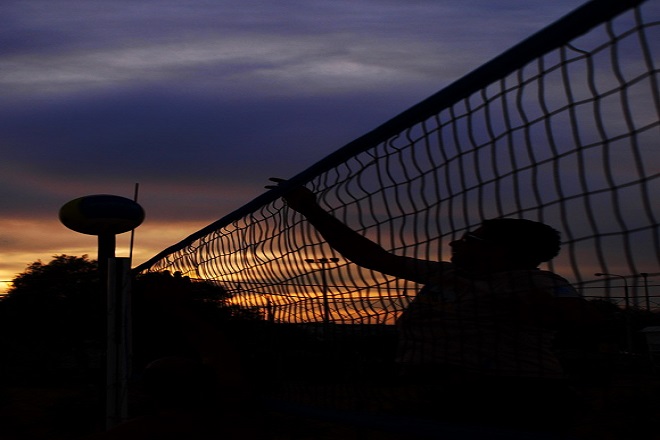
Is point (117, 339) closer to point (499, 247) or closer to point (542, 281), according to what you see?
point (499, 247)

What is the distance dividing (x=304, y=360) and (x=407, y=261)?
3.52 feet

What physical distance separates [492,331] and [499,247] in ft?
0.86

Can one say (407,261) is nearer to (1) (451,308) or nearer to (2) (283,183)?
(1) (451,308)

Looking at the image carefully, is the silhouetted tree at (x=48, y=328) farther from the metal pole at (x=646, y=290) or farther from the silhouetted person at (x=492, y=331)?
the metal pole at (x=646, y=290)

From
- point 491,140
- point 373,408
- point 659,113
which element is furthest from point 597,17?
point 373,408

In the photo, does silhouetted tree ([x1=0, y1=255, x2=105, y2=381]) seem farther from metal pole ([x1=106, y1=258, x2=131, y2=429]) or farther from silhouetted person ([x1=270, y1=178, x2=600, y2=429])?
silhouetted person ([x1=270, y1=178, x2=600, y2=429])

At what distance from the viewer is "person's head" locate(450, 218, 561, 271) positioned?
255 centimetres

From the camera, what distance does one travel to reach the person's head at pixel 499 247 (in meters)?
2.55

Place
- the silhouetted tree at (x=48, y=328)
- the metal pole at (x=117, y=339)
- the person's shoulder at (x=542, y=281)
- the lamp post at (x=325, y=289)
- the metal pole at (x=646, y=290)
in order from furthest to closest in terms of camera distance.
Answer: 1. the silhouetted tree at (x=48, y=328)
2. the metal pole at (x=117, y=339)
3. the lamp post at (x=325, y=289)
4. the person's shoulder at (x=542, y=281)
5. the metal pole at (x=646, y=290)

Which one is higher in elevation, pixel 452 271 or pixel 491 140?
pixel 491 140

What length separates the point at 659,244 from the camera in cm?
180

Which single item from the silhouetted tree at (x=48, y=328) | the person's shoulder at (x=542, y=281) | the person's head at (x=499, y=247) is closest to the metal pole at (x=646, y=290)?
the person's shoulder at (x=542, y=281)

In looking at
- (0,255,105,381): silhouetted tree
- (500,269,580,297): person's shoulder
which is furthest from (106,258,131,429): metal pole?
(0,255,105,381): silhouetted tree

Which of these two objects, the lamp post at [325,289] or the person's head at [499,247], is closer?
the person's head at [499,247]
